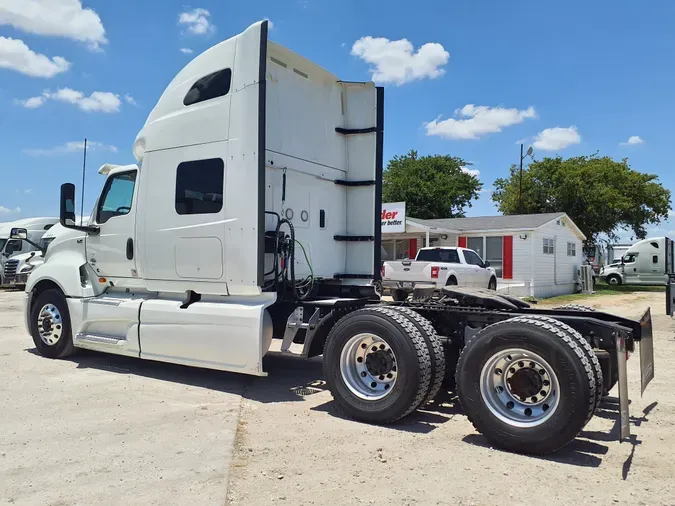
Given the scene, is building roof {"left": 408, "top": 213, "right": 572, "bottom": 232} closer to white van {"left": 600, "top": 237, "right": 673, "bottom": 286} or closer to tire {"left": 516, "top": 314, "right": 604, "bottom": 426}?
white van {"left": 600, "top": 237, "right": 673, "bottom": 286}

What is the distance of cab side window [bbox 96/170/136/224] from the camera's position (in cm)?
757

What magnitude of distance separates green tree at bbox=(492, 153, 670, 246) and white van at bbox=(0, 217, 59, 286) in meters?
27.7

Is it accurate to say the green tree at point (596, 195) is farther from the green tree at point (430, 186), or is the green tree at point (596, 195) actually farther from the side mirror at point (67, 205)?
the side mirror at point (67, 205)

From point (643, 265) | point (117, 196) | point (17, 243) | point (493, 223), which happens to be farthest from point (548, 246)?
point (17, 243)

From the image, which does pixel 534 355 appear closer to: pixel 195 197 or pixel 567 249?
pixel 195 197

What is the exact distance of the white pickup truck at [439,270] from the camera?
54.0ft

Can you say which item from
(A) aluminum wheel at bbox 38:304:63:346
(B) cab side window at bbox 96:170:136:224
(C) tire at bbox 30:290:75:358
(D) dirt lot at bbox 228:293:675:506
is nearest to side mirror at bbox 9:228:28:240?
(C) tire at bbox 30:290:75:358

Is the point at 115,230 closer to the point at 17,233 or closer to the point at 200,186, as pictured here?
the point at 200,186

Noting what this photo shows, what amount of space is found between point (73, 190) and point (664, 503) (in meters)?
7.64

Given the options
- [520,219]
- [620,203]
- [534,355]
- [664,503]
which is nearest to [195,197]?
[534,355]

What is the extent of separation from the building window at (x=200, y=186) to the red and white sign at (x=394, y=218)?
17376 millimetres

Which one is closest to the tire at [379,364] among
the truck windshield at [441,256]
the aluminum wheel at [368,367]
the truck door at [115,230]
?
the aluminum wheel at [368,367]

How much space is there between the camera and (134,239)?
745 centimetres

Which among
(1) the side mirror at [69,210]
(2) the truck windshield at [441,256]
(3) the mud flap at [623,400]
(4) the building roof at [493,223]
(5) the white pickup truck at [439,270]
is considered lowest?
(3) the mud flap at [623,400]
